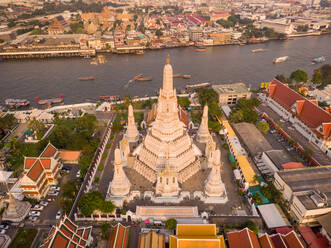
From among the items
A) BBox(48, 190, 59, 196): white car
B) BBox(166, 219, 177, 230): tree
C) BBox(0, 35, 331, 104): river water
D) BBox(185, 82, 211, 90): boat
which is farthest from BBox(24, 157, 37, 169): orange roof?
BBox(185, 82, 211, 90): boat

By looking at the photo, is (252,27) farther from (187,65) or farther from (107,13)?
(107,13)

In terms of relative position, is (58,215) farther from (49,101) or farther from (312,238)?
(49,101)

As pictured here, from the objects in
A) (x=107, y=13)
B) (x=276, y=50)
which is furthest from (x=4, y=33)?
(x=276, y=50)

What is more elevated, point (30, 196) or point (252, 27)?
point (252, 27)

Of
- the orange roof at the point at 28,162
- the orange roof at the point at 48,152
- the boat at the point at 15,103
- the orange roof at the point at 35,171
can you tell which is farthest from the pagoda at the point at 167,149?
the boat at the point at 15,103

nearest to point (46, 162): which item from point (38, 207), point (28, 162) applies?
point (28, 162)
